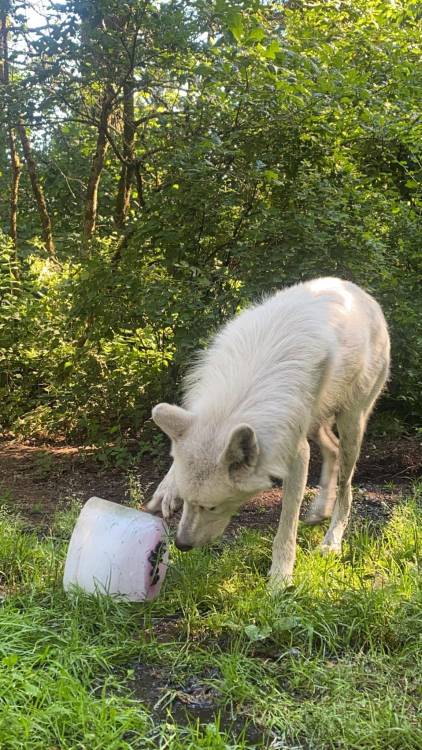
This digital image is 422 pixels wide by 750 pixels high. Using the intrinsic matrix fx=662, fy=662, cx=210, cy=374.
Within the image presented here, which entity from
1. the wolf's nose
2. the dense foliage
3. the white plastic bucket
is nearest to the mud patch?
the white plastic bucket

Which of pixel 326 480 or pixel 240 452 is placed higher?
pixel 240 452

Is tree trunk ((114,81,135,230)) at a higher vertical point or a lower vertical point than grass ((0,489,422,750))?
higher

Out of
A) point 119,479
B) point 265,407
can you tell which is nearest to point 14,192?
point 119,479

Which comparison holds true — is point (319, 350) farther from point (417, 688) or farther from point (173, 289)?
point (173, 289)

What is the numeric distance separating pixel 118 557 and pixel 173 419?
787 millimetres

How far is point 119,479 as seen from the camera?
637 cm

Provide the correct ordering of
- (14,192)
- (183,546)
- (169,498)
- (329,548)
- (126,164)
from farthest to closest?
(14,192) → (126,164) → (329,548) → (169,498) → (183,546)

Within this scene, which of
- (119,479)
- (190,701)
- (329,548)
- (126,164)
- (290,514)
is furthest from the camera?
(126,164)

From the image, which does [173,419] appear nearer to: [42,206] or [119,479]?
[119,479]

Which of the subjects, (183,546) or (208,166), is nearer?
(183,546)

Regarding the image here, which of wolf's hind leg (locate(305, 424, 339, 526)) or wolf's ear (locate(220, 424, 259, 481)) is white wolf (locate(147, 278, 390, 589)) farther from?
wolf's hind leg (locate(305, 424, 339, 526))

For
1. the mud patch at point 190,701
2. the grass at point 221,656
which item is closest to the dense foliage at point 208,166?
the grass at point 221,656

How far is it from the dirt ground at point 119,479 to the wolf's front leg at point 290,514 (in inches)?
38.9

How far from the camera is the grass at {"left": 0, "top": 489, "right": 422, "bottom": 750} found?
8.32ft
